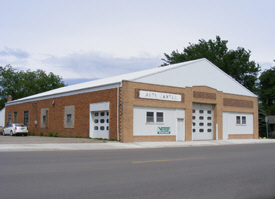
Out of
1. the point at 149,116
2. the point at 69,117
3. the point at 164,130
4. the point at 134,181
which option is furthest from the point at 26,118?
the point at 134,181

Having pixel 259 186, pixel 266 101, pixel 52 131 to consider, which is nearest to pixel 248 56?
pixel 266 101

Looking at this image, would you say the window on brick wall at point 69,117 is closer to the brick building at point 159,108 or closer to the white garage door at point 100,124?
the brick building at point 159,108

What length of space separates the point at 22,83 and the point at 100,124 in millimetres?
48951

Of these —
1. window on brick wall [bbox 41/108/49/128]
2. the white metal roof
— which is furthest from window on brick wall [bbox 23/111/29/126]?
the white metal roof

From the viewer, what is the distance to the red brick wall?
81.3 feet

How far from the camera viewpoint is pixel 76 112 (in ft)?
95.3

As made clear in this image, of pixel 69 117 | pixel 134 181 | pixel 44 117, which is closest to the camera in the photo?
pixel 134 181

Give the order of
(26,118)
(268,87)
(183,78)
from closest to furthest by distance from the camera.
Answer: (183,78) → (26,118) → (268,87)

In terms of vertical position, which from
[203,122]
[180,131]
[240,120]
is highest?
[240,120]

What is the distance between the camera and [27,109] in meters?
38.8

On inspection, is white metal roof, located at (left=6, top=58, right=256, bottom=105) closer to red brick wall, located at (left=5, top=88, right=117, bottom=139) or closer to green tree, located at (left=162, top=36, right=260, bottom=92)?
red brick wall, located at (left=5, top=88, right=117, bottom=139)

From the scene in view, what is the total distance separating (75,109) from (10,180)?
21.8 meters

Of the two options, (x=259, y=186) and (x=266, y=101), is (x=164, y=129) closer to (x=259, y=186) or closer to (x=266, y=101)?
(x=259, y=186)

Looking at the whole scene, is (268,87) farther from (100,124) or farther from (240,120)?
(100,124)
